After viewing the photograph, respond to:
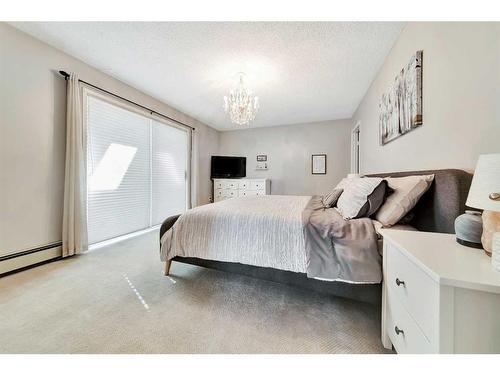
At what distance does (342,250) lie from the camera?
1214mm

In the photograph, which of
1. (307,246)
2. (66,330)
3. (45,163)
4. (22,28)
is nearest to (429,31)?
(307,246)

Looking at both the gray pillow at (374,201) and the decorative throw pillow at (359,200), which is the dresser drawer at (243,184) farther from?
the gray pillow at (374,201)

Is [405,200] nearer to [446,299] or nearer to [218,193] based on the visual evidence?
[446,299]

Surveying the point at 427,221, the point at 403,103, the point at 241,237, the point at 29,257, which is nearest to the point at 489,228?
→ the point at 427,221

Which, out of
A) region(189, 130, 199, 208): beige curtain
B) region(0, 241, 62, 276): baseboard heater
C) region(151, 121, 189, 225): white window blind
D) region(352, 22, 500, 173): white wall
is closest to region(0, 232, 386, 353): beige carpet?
region(0, 241, 62, 276): baseboard heater

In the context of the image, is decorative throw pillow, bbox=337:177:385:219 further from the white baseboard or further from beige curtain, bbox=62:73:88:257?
the white baseboard

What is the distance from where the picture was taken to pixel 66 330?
1.17 meters

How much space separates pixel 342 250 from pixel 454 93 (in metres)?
1.18

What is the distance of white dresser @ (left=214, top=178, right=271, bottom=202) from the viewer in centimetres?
488

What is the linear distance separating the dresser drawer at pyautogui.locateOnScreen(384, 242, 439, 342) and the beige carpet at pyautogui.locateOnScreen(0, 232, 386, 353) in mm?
457

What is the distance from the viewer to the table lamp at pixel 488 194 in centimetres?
62

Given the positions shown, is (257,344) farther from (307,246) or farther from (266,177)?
(266,177)

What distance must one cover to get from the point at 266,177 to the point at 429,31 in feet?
13.2

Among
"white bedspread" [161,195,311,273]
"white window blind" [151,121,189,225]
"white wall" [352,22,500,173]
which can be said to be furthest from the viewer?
"white window blind" [151,121,189,225]
